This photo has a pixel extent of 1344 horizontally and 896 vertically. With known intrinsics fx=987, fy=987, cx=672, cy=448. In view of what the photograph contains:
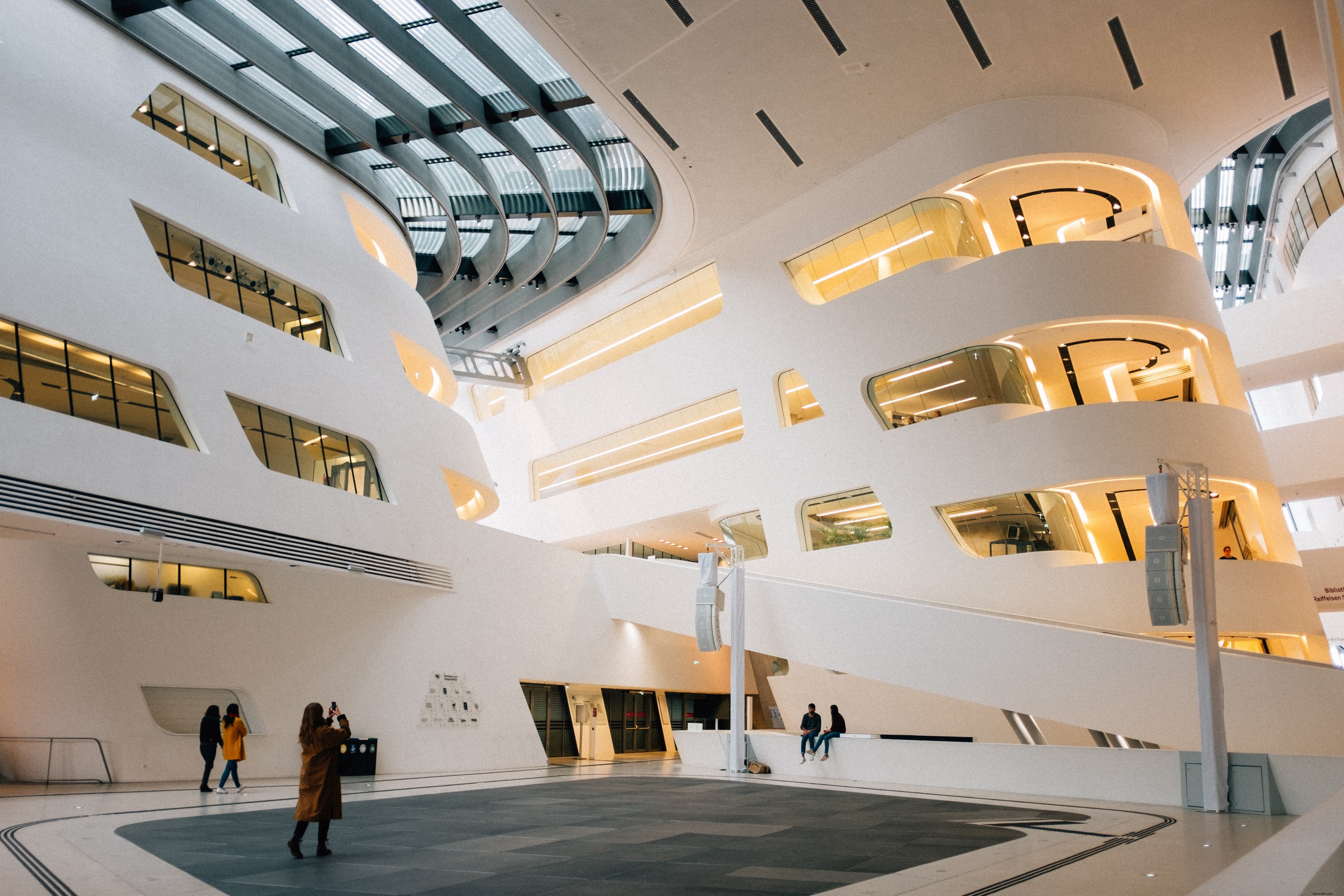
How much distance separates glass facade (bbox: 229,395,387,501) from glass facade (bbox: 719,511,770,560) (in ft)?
37.0

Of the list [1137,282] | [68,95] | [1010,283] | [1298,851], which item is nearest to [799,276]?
[1010,283]

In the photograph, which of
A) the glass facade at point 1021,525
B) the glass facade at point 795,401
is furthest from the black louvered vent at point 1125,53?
the glass facade at point 795,401

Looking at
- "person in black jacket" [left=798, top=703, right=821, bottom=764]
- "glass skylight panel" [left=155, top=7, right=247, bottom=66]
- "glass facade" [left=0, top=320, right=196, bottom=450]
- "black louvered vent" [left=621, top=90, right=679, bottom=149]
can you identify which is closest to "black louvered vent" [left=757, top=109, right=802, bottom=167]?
"black louvered vent" [left=621, top=90, right=679, bottom=149]

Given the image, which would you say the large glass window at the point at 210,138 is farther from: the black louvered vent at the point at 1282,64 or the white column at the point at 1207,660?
the black louvered vent at the point at 1282,64

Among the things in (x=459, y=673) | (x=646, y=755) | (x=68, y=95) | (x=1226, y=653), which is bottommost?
(x=646, y=755)

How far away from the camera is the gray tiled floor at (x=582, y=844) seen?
6758 mm

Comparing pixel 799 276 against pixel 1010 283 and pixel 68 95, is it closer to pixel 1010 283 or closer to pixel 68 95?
pixel 1010 283

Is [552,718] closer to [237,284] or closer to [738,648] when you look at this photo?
[738,648]

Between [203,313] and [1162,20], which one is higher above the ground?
[1162,20]

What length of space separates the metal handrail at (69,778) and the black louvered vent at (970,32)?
63.1 ft

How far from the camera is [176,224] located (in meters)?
16.7

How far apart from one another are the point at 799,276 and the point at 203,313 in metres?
14.8

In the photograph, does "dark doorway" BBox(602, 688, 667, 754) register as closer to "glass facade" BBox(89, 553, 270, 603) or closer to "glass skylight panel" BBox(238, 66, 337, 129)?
"glass facade" BBox(89, 553, 270, 603)

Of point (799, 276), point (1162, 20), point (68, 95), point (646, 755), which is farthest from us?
point (646, 755)
